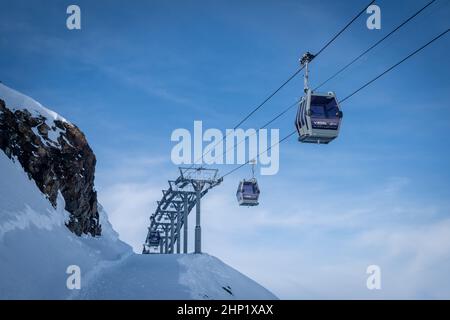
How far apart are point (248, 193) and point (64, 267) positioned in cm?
1446

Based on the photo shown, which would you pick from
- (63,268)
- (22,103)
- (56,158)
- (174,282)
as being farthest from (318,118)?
(22,103)

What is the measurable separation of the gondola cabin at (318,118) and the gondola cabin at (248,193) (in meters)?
11.7

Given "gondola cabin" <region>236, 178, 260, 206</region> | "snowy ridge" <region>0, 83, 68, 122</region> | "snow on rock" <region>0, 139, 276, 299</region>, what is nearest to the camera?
"snow on rock" <region>0, 139, 276, 299</region>

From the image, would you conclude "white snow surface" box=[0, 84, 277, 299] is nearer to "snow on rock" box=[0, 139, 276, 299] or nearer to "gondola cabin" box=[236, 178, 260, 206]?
"snow on rock" box=[0, 139, 276, 299]

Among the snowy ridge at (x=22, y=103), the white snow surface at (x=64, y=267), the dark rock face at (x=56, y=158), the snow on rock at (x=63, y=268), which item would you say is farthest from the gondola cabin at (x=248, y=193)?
the snowy ridge at (x=22, y=103)

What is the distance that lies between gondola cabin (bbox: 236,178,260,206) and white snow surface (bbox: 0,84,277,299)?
5.84 meters

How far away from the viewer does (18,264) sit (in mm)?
11578

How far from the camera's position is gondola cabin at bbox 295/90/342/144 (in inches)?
576

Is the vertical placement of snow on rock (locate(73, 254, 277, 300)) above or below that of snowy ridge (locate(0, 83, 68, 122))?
below

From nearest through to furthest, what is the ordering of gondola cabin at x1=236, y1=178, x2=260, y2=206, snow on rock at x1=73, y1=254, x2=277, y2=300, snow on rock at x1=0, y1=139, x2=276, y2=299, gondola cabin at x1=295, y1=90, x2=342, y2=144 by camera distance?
snow on rock at x1=0, y1=139, x2=276, y2=299
snow on rock at x1=73, y1=254, x2=277, y2=300
gondola cabin at x1=295, y1=90, x2=342, y2=144
gondola cabin at x1=236, y1=178, x2=260, y2=206

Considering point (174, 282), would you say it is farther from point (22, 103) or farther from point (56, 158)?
point (22, 103)

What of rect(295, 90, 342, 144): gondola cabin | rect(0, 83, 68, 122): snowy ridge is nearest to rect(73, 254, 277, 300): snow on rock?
rect(295, 90, 342, 144): gondola cabin
